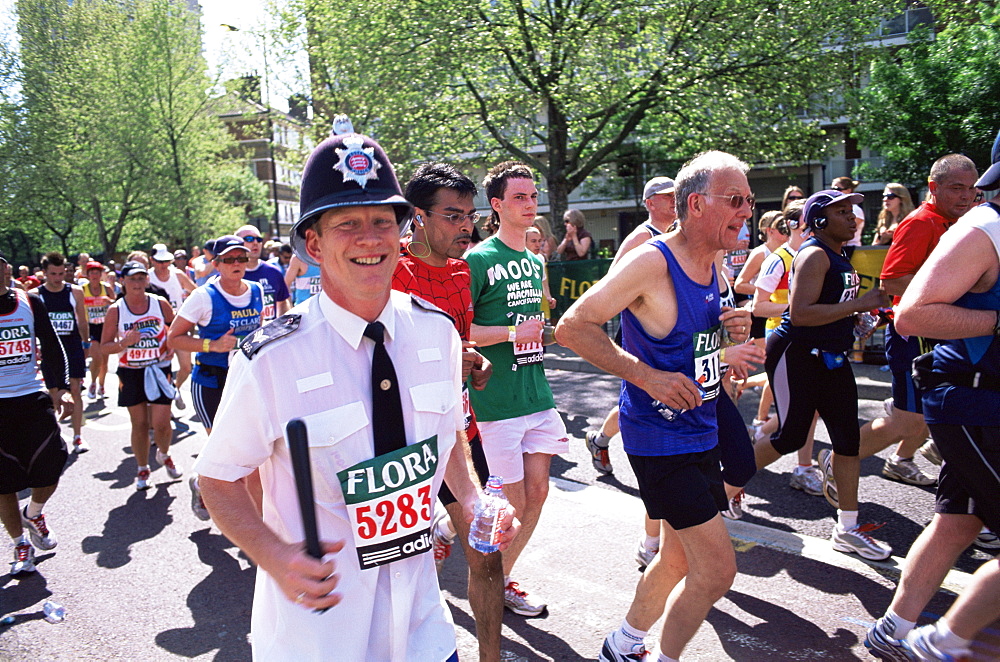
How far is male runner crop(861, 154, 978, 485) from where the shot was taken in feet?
16.0

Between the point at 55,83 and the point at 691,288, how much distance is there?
40.6 meters

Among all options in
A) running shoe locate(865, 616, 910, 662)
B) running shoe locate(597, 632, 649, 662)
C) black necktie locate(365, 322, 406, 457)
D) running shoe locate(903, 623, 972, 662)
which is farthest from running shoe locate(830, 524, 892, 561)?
black necktie locate(365, 322, 406, 457)

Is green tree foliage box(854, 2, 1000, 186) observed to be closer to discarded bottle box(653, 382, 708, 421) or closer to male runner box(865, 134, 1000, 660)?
male runner box(865, 134, 1000, 660)

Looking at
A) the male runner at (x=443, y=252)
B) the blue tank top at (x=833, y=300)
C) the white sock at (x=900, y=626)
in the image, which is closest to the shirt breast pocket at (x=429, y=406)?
the male runner at (x=443, y=252)

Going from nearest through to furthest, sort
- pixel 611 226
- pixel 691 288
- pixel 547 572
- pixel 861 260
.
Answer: pixel 691 288 < pixel 547 572 < pixel 861 260 < pixel 611 226

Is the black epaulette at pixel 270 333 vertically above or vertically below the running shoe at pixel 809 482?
above

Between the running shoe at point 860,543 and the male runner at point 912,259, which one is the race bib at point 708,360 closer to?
the male runner at point 912,259

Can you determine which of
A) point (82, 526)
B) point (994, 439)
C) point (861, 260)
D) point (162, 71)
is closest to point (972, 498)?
point (994, 439)

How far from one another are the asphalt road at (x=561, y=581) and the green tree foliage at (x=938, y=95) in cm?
977

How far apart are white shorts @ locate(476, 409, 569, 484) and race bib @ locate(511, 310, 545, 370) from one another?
0.29m

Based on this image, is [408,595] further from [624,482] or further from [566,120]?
[566,120]

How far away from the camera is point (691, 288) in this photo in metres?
3.23

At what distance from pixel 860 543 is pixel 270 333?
13.1 ft

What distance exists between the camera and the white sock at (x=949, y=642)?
2.73 metres
